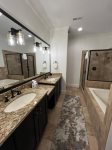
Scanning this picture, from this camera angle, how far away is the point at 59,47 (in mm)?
3367

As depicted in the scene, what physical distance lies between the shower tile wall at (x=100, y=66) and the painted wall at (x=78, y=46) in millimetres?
1336

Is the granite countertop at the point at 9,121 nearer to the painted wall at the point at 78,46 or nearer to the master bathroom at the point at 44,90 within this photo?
the master bathroom at the point at 44,90

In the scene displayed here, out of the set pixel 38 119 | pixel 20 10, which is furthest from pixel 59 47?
pixel 38 119

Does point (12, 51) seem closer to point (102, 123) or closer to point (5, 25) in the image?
point (5, 25)

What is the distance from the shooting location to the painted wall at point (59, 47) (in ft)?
10.7

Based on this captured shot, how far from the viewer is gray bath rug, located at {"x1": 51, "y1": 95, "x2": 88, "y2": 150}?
1427 mm

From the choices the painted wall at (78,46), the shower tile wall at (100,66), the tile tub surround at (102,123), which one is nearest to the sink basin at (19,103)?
the tile tub surround at (102,123)

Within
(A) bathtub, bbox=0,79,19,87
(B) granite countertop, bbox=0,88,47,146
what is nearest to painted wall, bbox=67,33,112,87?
(A) bathtub, bbox=0,79,19,87

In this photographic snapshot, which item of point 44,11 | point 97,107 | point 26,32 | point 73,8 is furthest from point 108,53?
point 26,32

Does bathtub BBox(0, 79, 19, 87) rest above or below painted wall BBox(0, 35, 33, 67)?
below

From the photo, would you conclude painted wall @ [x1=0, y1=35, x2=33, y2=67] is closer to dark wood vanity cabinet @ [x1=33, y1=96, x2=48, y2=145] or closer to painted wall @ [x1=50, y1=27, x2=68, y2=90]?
dark wood vanity cabinet @ [x1=33, y1=96, x2=48, y2=145]

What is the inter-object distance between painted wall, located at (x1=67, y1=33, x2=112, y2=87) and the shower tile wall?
4.38 ft

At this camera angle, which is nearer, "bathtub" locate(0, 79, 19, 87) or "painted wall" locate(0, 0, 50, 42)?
"painted wall" locate(0, 0, 50, 42)

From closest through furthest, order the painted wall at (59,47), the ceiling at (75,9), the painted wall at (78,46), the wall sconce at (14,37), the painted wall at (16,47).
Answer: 1. the painted wall at (16,47)
2. the wall sconce at (14,37)
3. the ceiling at (75,9)
4. the painted wall at (59,47)
5. the painted wall at (78,46)
